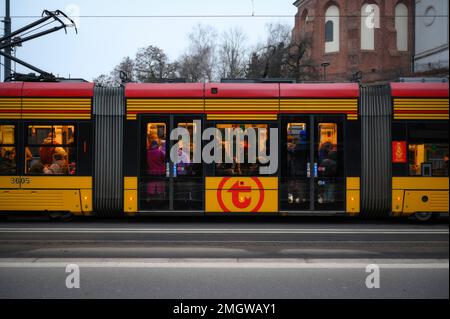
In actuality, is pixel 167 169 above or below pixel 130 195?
above

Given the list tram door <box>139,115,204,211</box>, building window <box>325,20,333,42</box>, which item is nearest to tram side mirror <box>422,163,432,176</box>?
tram door <box>139,115,204,211</box>

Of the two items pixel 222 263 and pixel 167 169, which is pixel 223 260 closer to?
pixel 222 263

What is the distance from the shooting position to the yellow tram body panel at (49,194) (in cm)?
1205

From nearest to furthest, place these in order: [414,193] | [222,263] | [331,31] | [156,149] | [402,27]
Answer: [222,263] < [414,193] < [156,149] < [402,27] < [331,31]

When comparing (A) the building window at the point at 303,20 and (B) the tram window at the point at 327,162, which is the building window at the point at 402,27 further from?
(B) the tram window at the point at 327,162

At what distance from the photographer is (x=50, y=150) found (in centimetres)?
1220

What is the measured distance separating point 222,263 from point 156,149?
5309 mm

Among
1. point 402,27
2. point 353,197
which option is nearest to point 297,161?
point 353,197

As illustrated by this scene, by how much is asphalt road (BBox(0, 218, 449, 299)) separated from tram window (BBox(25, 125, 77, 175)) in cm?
138

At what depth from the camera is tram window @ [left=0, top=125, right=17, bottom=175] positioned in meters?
12.2

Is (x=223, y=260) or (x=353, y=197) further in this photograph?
(x=353, y=197)
